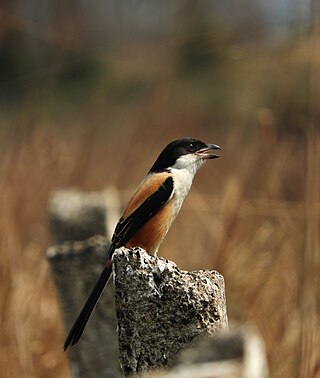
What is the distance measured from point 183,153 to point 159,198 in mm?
190

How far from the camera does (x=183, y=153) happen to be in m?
2.67

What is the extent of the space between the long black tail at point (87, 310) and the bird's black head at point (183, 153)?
0.60m

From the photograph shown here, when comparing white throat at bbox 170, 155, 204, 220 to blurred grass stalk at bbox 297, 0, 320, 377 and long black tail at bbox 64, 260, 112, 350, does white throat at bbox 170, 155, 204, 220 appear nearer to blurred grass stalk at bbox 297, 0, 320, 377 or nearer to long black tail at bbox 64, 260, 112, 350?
blurred grass stalk at bbox 297, 0, 320, 377

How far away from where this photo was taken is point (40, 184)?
3730 millimetres

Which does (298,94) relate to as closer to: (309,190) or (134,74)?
(134,74)

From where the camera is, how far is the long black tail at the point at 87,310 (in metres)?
1.98

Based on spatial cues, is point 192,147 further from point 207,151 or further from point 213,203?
point 213,203

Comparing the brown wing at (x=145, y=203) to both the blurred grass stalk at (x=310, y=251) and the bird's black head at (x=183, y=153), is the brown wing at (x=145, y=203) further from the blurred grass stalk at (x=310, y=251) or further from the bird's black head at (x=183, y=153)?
the blurred grass stalk at (x=310, y=251)

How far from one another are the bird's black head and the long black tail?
0.60 m

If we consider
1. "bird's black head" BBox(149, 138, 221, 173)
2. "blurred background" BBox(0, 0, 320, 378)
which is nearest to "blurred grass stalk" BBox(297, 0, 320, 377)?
"blurred background" BBox(0, 0, 320, 378)

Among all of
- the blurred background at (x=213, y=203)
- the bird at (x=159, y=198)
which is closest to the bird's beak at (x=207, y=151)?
the bird at (x=159, y=198)

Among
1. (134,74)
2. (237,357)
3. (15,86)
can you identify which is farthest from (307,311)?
(134,74)

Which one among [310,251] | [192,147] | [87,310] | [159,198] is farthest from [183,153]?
[87,310]

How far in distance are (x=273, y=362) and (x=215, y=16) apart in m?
1.98
